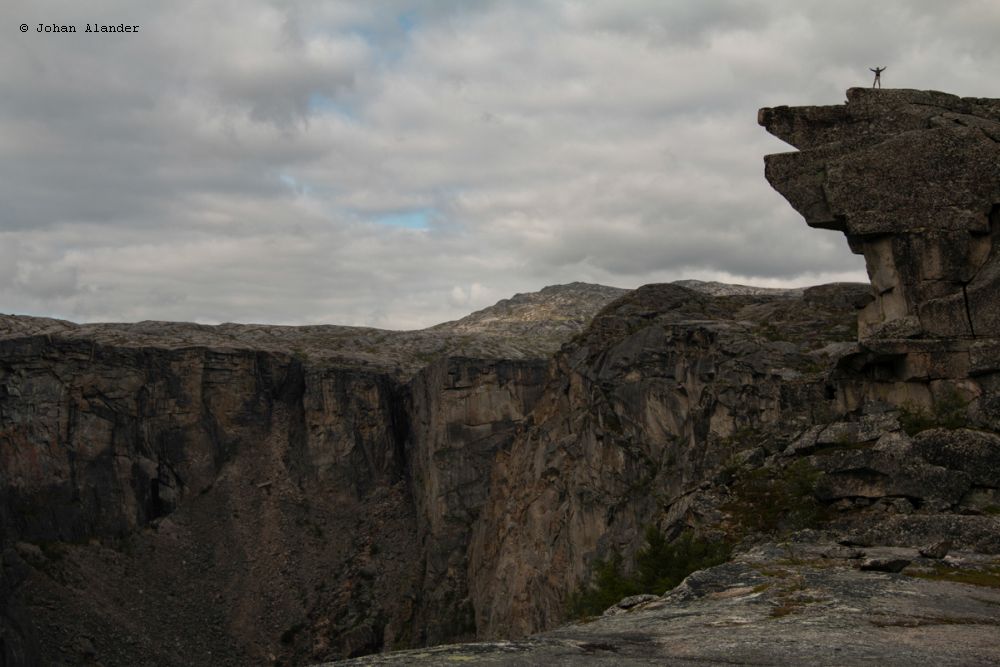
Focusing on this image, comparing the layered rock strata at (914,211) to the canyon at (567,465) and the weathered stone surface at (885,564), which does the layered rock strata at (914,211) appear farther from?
the weathered stone surface at (885,564)

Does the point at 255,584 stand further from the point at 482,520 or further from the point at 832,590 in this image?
the point at 832,590

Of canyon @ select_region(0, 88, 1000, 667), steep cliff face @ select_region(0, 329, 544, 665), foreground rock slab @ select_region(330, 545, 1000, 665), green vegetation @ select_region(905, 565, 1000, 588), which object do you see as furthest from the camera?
steep cliff face @ select_region(0, 329, 544, 665)

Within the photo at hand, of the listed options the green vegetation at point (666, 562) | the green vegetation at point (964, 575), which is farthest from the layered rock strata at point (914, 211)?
Answer: the green vegetation at point (964, 575)

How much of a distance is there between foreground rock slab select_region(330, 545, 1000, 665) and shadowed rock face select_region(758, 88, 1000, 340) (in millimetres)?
12160

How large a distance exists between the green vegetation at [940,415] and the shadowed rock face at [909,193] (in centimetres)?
233

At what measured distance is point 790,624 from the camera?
1680 cm

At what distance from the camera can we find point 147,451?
436 ft

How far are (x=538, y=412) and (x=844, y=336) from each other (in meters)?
34.4

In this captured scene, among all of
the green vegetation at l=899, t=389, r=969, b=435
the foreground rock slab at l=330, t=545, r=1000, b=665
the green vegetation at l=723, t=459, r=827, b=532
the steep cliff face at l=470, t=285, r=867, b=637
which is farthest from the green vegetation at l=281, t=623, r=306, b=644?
the foreground rock slab at l=330, t=545, r=1000, b=665

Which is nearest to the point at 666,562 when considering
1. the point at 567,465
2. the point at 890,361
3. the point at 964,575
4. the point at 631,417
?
the point at 890,361

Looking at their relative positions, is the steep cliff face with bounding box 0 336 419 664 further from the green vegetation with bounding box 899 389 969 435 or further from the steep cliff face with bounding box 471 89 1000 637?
the green vegetation with bounding box 899 389 969 435

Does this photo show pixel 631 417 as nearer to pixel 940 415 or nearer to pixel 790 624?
A: pixel 940 415

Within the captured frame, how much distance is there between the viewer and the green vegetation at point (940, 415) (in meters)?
29.5

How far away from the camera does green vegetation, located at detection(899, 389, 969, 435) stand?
96.9ft
